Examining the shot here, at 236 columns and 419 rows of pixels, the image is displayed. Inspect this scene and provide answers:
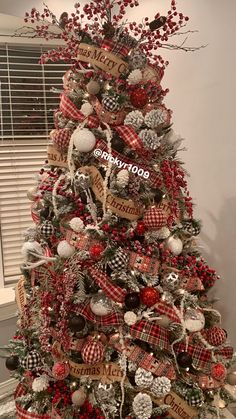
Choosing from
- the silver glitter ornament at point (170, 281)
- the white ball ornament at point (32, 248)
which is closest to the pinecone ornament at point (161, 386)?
the silver glitter ornament at point (170, 281)

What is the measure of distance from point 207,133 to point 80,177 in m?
0.91

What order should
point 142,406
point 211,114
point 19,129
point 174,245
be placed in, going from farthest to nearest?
1. point 19,129
2. point 211,114
3. point 174,245
4. point 142,406

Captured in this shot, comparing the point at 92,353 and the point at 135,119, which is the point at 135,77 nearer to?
the point at 135,119

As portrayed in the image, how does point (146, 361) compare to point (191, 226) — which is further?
point (191, 226)

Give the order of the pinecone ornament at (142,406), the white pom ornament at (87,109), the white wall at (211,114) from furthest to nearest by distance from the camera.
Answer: the white wall at (211,114) → the white pom ornament at (87,109) → the pinecone ornament at (142,406)

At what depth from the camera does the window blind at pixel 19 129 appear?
2482 mm

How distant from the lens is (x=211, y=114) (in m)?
2.05

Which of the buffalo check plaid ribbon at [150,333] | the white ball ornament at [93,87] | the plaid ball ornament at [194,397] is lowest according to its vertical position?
the plaid ball ornament at [194,397]

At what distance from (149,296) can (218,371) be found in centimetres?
42

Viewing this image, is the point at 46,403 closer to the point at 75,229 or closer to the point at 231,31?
the point at 75,229

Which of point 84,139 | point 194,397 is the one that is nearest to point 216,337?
point 194,397

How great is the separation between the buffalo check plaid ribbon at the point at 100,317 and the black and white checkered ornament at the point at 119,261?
0.17 metres

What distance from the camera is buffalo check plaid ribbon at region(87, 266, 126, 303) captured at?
4.77 feet

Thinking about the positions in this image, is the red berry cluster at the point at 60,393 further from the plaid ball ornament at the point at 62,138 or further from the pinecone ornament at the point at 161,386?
the plaid ball ornament at the point at 62,138
